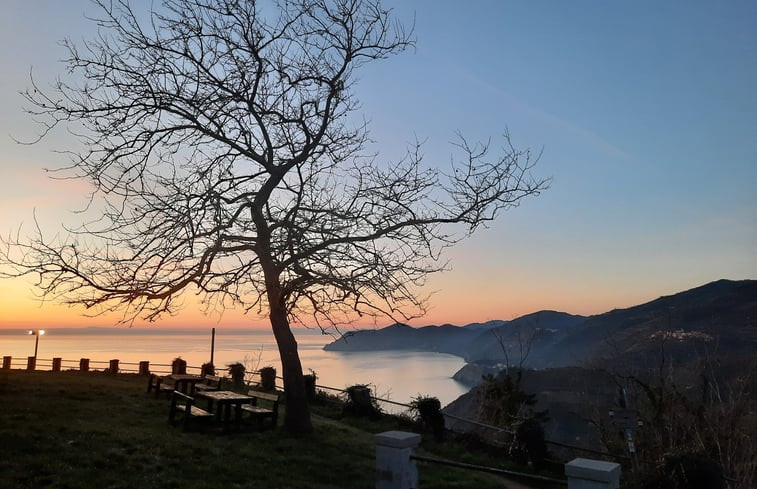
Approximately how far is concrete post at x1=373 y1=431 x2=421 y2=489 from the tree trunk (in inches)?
271

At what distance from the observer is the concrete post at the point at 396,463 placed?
5848mm

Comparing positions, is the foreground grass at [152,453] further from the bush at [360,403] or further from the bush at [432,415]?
the bush at [360,403]

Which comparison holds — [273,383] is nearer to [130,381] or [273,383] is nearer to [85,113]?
[130,381]

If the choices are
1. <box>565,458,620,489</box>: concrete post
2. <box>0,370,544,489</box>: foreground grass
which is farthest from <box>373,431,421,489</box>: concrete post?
<box>0,370,544,489</box>: foreground grass

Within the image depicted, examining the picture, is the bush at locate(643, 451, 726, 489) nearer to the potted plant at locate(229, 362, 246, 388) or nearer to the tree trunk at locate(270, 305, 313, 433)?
the tree trunk at locate(270, 305, 313, 433)

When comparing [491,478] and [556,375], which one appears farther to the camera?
[556,375]

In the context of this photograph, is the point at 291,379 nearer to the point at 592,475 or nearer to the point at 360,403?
the point at 360,403

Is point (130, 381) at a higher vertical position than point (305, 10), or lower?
lower

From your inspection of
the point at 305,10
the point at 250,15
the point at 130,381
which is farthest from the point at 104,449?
the point at 130,381

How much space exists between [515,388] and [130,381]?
14.7 metres

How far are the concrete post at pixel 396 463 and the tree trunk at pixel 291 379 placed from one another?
22.6 ft

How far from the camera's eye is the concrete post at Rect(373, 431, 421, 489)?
5.85 meters

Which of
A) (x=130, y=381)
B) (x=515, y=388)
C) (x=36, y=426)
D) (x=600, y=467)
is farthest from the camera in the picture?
(x=130, y=381)

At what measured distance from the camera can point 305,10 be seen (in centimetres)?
1364
